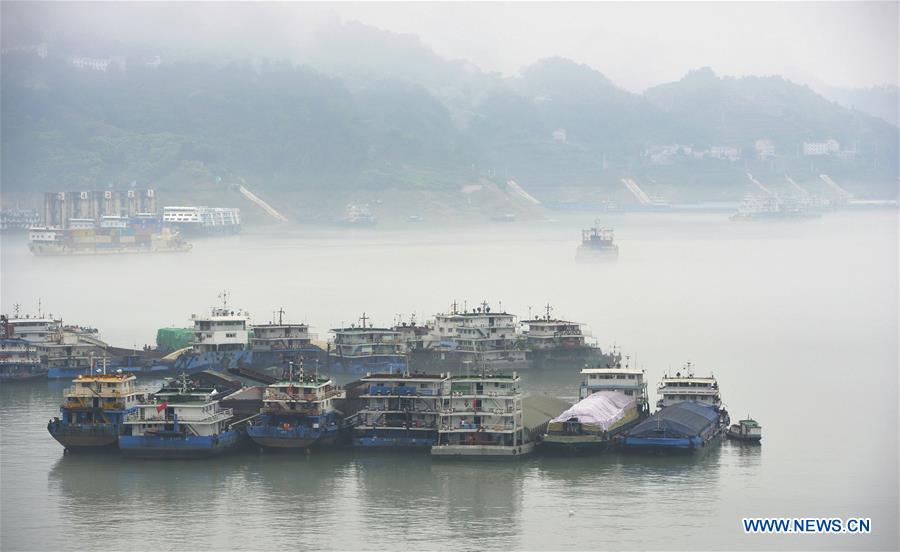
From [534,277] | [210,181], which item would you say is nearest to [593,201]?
[210,181]

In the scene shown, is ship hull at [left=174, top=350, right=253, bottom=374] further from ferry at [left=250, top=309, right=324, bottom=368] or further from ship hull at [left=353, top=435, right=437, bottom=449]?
ship hull at [left=353, top=435, right=437, bottom=449]

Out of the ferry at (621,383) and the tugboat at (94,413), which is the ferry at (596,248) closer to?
the ferry at (621,383)

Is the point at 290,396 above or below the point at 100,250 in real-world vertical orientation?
below

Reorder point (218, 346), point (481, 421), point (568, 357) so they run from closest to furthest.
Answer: point (481, 421) < point (218, 346) < point (568, 357)

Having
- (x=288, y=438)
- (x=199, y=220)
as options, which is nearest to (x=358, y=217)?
(x=199, y=220)

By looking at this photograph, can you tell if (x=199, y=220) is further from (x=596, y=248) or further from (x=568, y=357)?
(x=568, y=357)

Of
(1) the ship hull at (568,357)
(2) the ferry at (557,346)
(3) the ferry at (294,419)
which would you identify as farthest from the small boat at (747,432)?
(2) the ferry at (557,346)
